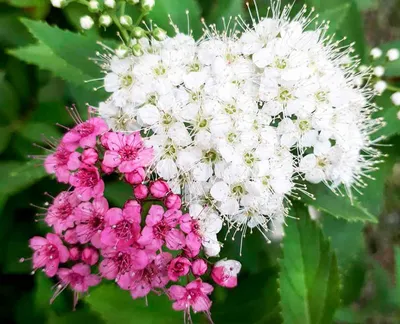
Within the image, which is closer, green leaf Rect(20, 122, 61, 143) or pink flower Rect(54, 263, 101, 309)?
pink flower Rect(54, 263, 101, 309)

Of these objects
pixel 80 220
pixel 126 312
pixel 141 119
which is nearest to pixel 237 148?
pixel 141 119

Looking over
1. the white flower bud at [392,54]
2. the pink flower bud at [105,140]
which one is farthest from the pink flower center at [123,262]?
the white flower bud at [392,54]

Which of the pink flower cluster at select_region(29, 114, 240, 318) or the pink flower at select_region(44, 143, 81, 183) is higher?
the pink flower at select_region(44, 143, 81, 183)

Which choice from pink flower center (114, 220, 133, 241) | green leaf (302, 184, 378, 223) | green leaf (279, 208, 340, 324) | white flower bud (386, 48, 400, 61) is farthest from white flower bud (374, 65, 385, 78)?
pink flower center (114, 220, 133, 241)

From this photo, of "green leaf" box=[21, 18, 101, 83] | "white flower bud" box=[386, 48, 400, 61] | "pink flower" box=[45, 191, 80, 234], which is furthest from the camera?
"white flower bud" box=[386, 48, 400, 61]

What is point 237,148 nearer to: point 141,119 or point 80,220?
point 141,119

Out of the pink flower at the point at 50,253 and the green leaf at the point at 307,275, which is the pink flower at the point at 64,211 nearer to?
the pink flower at the point at 50,253

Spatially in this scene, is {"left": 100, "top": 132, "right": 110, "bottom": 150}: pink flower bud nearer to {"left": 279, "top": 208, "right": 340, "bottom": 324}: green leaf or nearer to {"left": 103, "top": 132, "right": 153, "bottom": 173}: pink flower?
{"left": 103, "top": 132, "right": 153, "bottom": 173}: pink flower
